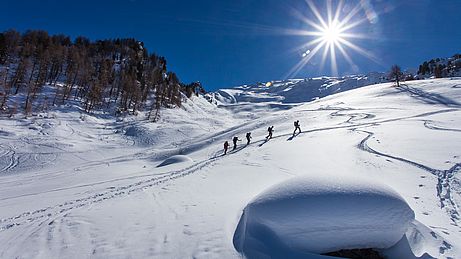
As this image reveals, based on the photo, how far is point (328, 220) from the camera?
21.0 feet

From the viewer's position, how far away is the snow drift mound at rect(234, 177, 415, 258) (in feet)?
21.0

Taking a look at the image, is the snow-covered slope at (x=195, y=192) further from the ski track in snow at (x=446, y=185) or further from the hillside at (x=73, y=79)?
the hillside at (x=73, y=79)

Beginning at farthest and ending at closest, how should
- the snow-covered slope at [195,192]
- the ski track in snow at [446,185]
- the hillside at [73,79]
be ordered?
the hillside at [73,79], the ski track in snow at [446,185], the snow-covered slope at [195,192]

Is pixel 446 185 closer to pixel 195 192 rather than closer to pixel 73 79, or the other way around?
pixel 195 192

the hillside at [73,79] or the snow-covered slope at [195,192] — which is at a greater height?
the hillside at [73,79]

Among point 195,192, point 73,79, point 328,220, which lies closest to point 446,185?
point 328,220

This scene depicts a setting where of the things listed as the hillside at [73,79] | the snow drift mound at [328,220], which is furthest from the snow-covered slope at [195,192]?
the hillside at [73,79]

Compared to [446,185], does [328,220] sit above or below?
below

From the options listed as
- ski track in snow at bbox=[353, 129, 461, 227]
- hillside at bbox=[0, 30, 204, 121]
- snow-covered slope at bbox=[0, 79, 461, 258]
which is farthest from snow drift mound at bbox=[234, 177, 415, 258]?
hillside at bbox=[0, 30, 204, 121]

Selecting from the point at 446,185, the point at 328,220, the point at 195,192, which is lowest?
the point at 195,192

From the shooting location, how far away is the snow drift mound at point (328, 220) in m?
6.40

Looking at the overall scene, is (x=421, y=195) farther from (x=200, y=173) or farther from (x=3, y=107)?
(x=3, y=107)

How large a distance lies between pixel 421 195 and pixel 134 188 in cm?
1296

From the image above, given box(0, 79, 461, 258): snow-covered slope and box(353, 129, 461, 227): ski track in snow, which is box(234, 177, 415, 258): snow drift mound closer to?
box(0, 79, 461, 258): snow-covered slope
